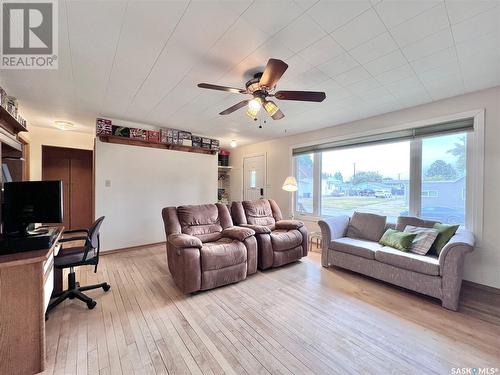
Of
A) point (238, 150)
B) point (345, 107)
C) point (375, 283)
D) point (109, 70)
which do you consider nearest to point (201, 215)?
point (109, 70)

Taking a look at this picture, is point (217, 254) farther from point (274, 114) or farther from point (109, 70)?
point (109, 70)

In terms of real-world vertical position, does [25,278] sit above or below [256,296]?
above

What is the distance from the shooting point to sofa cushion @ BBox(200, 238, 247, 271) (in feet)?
8.08

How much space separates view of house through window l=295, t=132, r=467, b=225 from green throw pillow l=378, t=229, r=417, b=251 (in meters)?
0.66

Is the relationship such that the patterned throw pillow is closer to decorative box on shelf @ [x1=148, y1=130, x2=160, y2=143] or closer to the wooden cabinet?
decorative box on shelf @ [x1=148, y1=130, x2=160, y2=143]

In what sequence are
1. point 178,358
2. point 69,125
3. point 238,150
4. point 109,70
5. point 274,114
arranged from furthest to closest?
1. point 238,150
2. point 69,125
3. point 274,114
4. point 109,70
5. point 178,358

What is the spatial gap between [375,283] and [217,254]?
2077mm

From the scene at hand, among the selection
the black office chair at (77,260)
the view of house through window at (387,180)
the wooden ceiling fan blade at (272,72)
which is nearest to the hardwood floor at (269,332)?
the black office chair at (77,260)

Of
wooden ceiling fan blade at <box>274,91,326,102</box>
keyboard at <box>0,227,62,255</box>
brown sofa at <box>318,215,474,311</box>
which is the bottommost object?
brown sofa at <box>318,215,474,311</box>

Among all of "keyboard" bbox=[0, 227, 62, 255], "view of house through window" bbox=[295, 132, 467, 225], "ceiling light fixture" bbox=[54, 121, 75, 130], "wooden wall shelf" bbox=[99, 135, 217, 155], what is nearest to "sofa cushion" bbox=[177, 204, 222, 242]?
"keyboard" bbox=[0, 227, 62, 255]

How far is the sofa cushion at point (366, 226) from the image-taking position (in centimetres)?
321

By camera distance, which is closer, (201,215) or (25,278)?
(25,278)

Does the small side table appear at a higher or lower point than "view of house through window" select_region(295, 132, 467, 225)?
lower

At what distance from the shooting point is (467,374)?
4.67 ft
